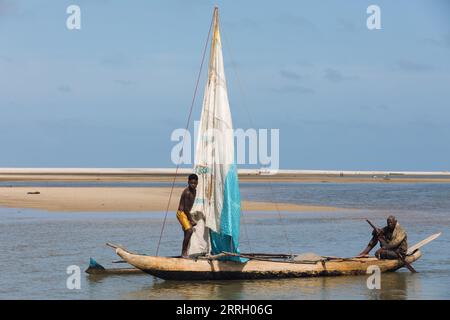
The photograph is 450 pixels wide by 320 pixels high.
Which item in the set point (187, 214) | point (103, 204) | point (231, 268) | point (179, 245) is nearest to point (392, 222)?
point (231, 268)

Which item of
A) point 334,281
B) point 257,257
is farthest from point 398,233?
point 257,257

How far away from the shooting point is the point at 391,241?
62.1 feet

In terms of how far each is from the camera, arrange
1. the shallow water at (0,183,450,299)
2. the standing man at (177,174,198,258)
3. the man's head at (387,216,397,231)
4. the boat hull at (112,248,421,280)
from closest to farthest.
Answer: the shallow water at (0,183,450,299), the boat hull at (112,248,421,280), the standing man at (177,174,198,258), the man's head at (387,216,397,231)

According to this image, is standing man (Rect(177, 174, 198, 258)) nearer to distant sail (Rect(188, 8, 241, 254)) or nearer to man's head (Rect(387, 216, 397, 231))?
distant sail (Rect(188, 8, 241, 254))

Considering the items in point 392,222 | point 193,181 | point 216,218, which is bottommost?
point 392,222

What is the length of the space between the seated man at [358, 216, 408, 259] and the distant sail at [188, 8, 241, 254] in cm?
362

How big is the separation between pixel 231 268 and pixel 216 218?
3.82ft

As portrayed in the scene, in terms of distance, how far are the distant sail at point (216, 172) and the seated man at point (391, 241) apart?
3617mm

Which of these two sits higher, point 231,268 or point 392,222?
point 392,222

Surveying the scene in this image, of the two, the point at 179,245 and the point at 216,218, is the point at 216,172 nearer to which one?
the point at 216,218

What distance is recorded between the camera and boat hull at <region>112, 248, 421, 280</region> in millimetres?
17031

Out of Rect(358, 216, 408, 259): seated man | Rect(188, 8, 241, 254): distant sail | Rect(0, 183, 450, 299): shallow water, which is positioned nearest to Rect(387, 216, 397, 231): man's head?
Rect(358, 216, 408, 259): seated man

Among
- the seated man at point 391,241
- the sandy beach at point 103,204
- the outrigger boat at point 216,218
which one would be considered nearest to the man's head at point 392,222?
the seated man at point 391,241

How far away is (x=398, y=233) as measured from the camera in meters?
18.8
